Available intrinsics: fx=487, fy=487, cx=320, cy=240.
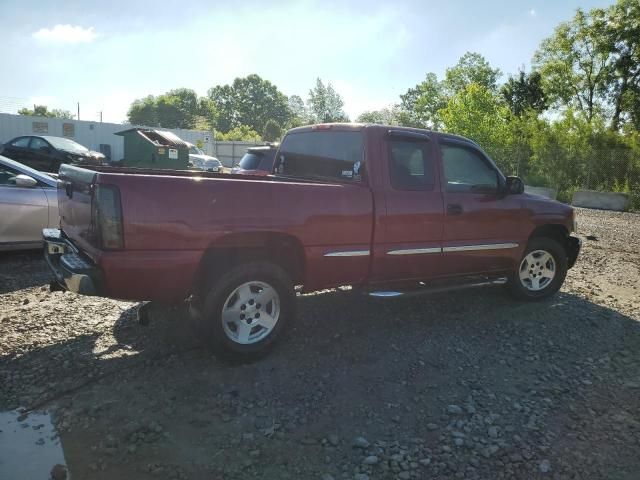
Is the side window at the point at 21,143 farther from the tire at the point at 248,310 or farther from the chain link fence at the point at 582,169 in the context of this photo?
the chain link fence at the point at 582,169

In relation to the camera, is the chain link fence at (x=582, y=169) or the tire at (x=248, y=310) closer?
the tire at (x=248, y=310)

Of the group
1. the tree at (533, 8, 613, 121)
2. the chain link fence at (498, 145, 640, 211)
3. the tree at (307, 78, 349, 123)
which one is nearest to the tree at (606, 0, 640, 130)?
the tree at (533, 8, 613, 121)

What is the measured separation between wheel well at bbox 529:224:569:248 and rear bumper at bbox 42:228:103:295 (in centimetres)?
462

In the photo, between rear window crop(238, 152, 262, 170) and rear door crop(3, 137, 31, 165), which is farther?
rear door crop(3, 137, 31, 165)

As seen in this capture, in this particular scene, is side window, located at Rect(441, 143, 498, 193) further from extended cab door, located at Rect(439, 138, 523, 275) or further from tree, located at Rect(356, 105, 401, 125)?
tree, located at Rect(356, 105, 401, 125)

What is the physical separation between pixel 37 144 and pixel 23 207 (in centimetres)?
1279

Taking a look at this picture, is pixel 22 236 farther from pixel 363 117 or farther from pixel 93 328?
pixel 363 117

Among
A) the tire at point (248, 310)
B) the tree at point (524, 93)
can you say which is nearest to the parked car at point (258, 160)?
the tire at point (248, 310)

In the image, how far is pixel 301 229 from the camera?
3895mm

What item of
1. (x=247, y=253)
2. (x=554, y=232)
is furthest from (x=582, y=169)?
(x=247, y=253)

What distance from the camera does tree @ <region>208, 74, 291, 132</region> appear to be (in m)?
112

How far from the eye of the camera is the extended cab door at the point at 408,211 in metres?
4.36

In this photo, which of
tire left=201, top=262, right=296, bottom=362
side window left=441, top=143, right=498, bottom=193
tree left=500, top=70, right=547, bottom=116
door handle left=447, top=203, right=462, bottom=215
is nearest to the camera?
tire left=201, top=262, right=296, bottom=362

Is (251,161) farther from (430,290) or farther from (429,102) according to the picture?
(429,102)
